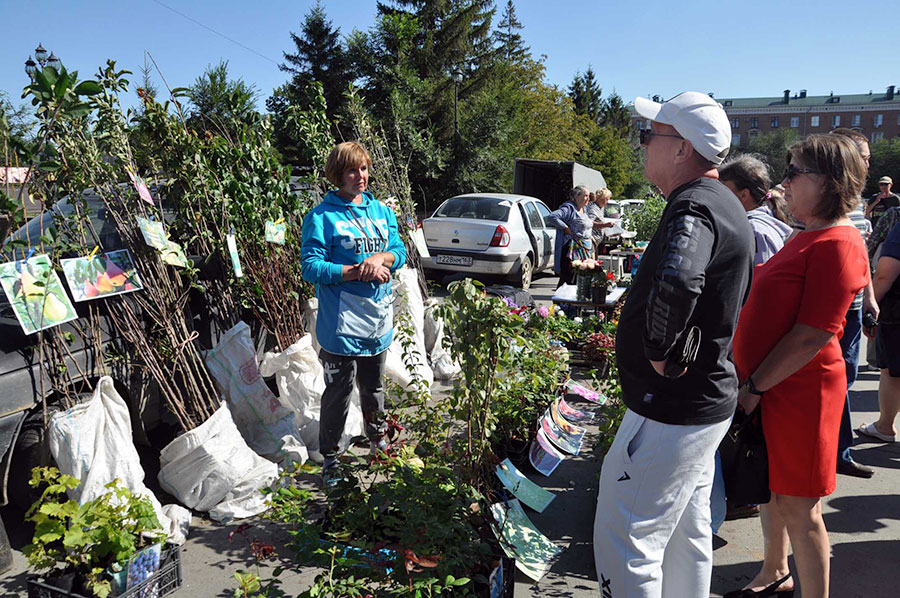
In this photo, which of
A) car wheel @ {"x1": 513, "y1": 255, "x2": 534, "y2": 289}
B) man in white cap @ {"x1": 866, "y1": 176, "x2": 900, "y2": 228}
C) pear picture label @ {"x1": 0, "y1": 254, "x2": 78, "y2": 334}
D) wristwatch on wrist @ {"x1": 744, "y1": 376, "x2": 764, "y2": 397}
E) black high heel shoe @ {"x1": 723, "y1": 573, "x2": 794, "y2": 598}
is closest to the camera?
wristwatch on wrist @ {"x1": 744, "y1": 376, "x2": 764, "y2": 397}

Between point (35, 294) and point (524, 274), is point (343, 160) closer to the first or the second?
point (35, 294)

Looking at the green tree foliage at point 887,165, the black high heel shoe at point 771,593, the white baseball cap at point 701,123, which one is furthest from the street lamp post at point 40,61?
the green tree foliage at point 887,165

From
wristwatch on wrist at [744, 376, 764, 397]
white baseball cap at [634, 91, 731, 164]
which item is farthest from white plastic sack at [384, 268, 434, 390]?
white baseball cap at [634, 91, 731, 164]

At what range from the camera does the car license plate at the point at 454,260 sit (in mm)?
10297

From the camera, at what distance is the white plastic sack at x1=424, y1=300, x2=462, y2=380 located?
18.6 ft

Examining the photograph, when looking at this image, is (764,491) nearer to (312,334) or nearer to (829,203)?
(829,203)

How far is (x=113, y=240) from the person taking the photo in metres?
4.22

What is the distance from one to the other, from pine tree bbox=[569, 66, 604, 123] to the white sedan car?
137 feet

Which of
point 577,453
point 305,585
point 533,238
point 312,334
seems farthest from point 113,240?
point 533,238

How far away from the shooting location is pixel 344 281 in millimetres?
3225

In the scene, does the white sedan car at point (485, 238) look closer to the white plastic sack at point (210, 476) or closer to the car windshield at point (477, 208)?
the car windshield at point (477, 208)

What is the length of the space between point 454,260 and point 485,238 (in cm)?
67

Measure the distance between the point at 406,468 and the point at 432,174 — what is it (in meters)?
19.6

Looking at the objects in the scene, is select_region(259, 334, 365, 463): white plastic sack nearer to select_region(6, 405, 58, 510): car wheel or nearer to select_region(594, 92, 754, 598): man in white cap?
select_region(6, 405, 58, 510): car wheel
